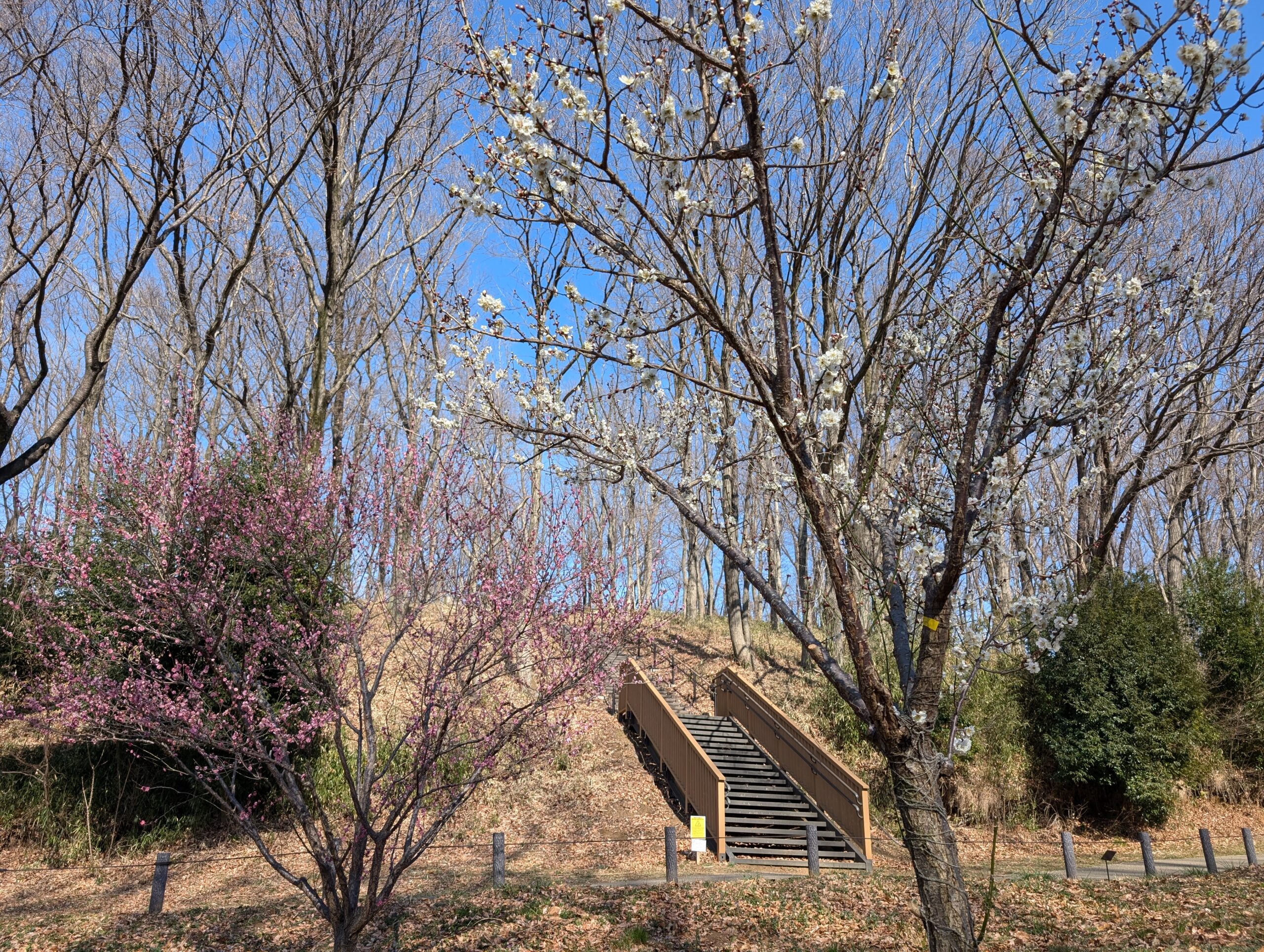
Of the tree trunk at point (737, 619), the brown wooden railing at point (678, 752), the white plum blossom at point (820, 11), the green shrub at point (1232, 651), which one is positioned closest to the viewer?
the white plum blossom at point (820, 11)

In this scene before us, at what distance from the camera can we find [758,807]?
13.4 metres

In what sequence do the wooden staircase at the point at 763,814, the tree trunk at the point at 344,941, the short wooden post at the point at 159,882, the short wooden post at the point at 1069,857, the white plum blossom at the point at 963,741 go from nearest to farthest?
the white plum blossom at the point at 963,741 → the tree trunk at the point at 344,941 → the short wooden post at the point at 159,882 → the short wooden post at the point at 1069,857 → the wooden staircase at the point at 763,814

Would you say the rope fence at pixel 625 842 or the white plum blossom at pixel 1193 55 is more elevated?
the white plum blossom at pixel 1193 55

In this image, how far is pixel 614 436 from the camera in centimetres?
596

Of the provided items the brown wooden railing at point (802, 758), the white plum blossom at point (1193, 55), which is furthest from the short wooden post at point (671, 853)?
the white plum blossom at point (1193, 55)

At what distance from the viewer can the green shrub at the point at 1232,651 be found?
15438 millimetres

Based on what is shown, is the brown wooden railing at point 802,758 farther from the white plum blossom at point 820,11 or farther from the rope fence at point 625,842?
the white plum blossom at point 820,11

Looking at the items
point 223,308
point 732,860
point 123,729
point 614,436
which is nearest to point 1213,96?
point 614,436

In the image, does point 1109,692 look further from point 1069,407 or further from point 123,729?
point 123,729

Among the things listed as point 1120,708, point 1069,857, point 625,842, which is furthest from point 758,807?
point 1120,708

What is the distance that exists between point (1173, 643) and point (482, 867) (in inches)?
502

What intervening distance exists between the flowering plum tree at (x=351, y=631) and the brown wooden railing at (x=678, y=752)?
15.5 ft

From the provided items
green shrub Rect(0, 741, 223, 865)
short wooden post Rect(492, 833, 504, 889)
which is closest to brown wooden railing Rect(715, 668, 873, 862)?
short wooden post Rect(492, 833, 504, 889)

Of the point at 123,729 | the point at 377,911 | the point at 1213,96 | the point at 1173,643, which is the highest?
the point at 1213,96
